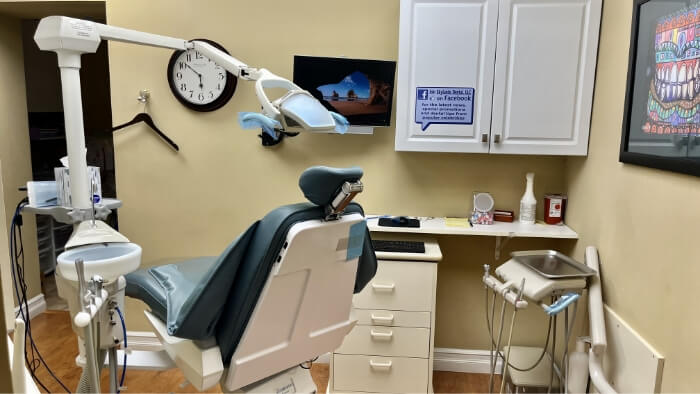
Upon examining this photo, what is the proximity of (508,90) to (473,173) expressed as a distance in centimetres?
55

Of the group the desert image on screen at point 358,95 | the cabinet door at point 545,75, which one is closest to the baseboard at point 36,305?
the desert image on screen at point 358,95

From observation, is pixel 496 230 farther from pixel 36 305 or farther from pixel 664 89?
pixel 36 305

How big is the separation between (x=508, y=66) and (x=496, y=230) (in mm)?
848

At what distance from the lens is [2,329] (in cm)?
43

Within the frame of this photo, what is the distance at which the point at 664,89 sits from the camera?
1649 mm

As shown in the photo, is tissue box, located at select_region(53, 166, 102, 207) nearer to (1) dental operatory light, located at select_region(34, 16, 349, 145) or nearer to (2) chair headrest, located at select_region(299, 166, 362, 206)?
(1) dental operatory light, located at select_region(34, 16, 349, 145)

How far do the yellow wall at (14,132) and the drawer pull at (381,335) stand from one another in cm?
→ 257

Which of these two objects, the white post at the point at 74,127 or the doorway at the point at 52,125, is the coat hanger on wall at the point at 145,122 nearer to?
the doorway at the point at 52,125

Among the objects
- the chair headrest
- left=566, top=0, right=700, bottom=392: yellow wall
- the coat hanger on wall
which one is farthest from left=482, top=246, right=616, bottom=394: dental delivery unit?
the coat hanger on wall

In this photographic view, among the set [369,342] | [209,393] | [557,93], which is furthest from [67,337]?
[557,93]

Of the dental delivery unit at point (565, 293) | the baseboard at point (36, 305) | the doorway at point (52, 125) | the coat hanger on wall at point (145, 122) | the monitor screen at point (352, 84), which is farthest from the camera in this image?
the doorway at point (52, 125)

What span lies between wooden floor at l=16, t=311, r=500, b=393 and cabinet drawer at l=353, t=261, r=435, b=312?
24.4 inches

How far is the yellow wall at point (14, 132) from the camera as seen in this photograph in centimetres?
315

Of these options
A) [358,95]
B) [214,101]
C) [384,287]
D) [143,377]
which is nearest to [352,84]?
[358,95]
